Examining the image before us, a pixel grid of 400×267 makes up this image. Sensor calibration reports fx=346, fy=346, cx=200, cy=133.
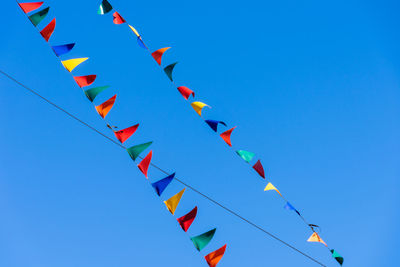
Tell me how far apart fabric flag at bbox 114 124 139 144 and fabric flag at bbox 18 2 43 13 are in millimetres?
1879

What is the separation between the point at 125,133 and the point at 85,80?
0.86 metres

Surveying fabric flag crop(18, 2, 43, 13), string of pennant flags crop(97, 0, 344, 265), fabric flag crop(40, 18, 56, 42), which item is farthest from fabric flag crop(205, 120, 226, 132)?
fabric flag crop(18, 2, 43, 13)

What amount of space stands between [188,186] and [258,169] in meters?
1.03

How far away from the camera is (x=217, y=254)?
4109mm

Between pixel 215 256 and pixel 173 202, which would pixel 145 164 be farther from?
pixel 215 256

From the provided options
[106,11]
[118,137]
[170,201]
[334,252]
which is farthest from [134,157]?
[334,252]

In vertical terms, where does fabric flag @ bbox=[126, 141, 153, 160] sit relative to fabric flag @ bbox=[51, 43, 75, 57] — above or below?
below

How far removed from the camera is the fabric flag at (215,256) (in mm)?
4070

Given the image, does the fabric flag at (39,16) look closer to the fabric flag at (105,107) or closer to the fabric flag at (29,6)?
the fabric flag at (29,6)

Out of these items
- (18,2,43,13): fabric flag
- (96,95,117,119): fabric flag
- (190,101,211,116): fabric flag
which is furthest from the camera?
(190,101,211,116): fabric flag

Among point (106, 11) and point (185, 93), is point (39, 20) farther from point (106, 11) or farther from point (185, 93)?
point (185, 93)

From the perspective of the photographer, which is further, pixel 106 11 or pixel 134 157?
pixel 106 11

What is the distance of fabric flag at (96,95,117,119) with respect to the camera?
435cm

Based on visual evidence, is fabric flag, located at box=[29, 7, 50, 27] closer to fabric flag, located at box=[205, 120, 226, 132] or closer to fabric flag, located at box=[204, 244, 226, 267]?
fabric flag, located at box=[205, 120, 226, 132]
